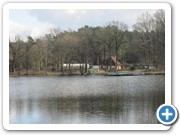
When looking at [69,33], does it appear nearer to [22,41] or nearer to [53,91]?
[22,41]

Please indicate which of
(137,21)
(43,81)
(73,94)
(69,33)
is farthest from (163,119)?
(73,94)

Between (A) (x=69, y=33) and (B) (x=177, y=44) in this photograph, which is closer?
(B) (x=177, y=44)

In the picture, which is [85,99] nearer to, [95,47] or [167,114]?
[95,47]

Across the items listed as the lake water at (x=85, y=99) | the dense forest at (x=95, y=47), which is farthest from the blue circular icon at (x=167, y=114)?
the dense forest at (x=95, y=47)

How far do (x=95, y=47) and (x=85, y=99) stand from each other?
1362 millimetres

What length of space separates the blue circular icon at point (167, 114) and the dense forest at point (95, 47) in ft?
3.98

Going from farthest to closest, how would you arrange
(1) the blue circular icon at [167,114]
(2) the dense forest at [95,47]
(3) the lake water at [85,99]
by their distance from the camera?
1. (2) the dense forest at [95,47]
2. (3) the lake water at [85,99]
3. (1) the blue circular icon at [167,114]

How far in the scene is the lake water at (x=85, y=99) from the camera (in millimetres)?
6191

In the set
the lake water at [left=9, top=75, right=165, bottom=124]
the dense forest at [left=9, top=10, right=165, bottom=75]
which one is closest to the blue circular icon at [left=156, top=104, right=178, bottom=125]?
the lake water at [left=9, top=75, right=165, bottom=124]

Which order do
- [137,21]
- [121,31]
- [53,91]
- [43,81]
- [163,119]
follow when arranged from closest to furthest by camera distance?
[163,119], [137,21], [121,31], [43,81], [53,91]

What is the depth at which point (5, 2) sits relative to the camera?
5746mm

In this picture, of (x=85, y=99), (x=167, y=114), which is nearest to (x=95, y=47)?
(x=85, y=99)

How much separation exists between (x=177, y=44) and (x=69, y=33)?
6.79 ft

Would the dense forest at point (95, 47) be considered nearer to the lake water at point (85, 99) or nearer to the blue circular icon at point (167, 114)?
the lake water at point (85, 99)
